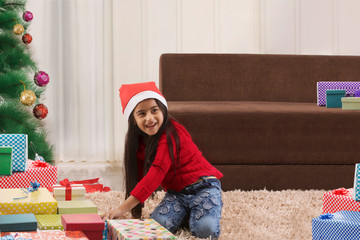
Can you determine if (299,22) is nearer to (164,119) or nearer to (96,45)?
(96,45)

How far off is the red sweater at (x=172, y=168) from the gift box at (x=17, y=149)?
479 millimetres

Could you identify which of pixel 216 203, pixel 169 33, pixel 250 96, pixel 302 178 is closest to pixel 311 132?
pixel 302 178

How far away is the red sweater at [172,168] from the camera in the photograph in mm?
1779

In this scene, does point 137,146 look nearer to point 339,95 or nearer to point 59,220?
point 59,220

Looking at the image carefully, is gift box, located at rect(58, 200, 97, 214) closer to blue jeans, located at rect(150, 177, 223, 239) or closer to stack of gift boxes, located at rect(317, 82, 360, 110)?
blue jeans, located at rect(150, 177, 223, 239)

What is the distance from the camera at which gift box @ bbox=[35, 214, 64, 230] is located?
1.37 m

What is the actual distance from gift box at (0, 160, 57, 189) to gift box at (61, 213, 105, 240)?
2.37 ft

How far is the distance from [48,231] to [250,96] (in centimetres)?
222

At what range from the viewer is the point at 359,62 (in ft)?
11.3

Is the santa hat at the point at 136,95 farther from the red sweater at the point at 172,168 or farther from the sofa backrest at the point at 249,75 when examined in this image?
the sofa backrest at the point at 249,75

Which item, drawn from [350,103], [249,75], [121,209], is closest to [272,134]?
[350,103]

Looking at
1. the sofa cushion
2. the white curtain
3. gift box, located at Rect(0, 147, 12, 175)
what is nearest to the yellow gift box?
gift box, located at Rect(0, 147, 12, 175)

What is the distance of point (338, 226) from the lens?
144 cm

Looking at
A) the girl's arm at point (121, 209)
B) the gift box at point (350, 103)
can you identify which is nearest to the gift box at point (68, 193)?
the girl's arm at point (121, 209)
